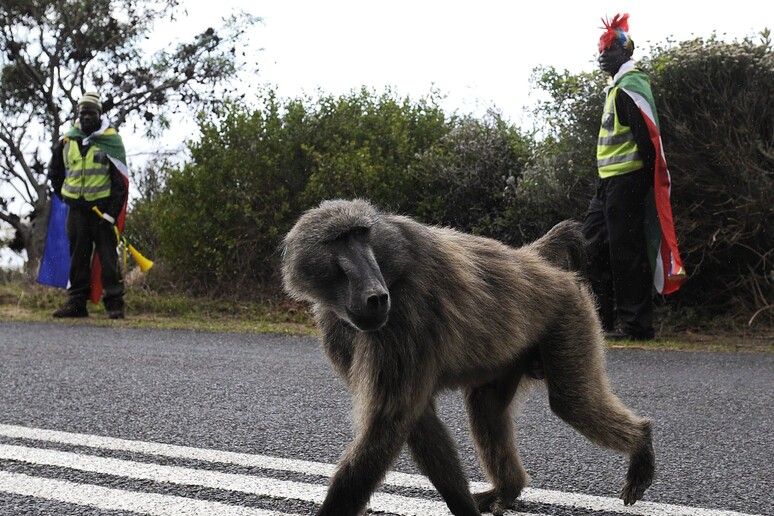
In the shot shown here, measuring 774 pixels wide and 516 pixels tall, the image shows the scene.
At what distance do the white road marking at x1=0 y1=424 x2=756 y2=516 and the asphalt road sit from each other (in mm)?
16

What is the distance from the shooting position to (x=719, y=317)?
8.82 meters

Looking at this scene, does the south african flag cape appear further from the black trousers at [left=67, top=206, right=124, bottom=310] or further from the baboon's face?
the black trousers at [left=67, top=206, right=124, bottom=310]

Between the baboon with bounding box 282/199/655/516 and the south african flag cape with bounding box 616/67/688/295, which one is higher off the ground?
the south african flag cape with bounding box 616/67/688/295

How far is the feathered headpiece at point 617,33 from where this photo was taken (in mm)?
7695

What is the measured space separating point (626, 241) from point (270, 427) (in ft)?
14.9

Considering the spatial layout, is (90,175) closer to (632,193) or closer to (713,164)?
(632,193)

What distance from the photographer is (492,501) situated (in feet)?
10.7

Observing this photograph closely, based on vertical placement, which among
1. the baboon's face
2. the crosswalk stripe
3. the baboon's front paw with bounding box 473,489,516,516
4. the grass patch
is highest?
the baboon's face

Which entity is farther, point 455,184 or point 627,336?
point 455,184

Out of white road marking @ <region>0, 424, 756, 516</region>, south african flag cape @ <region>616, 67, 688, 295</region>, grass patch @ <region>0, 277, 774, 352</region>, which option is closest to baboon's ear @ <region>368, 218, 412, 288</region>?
white road marking @ <region>0, 424, 756, 516</region>

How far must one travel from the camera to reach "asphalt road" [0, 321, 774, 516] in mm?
3217

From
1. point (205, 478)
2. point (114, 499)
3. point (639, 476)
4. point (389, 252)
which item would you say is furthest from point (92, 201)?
point (639, 476)

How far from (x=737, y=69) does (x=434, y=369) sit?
7165mm

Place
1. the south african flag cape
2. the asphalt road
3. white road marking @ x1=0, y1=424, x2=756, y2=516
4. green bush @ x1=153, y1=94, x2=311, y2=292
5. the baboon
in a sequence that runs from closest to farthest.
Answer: the baboon → white road marking @ x1=0, y1=424, x2=756, y2=516 → the asphalt road → the south african flag cape → green bush @ x1=153, y1=94, x2=311, y2=292
